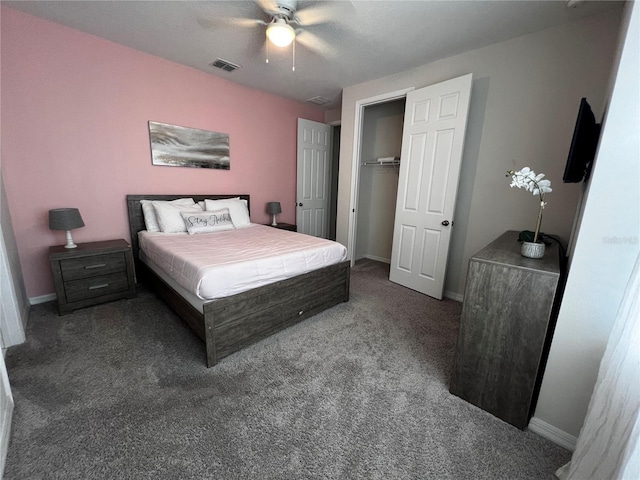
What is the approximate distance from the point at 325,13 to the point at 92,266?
3010 mm

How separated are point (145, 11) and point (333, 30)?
60.6 inches

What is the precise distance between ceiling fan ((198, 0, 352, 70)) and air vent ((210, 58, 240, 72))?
67 cm

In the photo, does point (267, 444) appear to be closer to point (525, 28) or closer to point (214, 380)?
point (214, 380)

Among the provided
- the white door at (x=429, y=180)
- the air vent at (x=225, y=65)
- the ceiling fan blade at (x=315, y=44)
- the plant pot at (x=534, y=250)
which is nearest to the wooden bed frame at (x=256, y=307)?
the white door at (x=429, y=180)

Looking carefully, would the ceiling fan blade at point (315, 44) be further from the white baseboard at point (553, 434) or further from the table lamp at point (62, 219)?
the white baseboard at point (553, 434)

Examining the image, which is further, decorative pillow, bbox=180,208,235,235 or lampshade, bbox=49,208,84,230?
decorative pillow, bbox=180,208,235,235

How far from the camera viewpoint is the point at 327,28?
2.22 metres

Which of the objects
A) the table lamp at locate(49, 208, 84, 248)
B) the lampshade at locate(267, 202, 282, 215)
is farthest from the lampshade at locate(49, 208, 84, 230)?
the lampshade at locate(267, 202, 282, 215)

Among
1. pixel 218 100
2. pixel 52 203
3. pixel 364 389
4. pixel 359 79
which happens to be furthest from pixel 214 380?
pixel 359 79

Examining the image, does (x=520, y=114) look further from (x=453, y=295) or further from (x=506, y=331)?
(x=506, y=331)

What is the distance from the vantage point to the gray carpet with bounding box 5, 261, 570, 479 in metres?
1.16

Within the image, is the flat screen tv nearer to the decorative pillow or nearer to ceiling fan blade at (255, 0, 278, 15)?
ceiling fan blade at (255, 0, 278, 15)

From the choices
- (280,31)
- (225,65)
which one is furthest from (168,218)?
(280,31)

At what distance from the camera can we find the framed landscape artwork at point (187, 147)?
3041 millimetres
